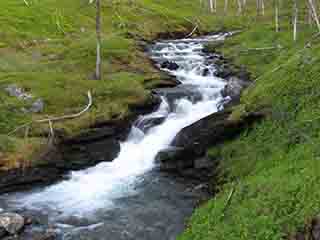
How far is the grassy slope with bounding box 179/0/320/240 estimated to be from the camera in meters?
15.4

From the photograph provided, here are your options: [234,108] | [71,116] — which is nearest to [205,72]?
[234,108]

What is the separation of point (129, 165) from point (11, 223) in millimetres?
8867

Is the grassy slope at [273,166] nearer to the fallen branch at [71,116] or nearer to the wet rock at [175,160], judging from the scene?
the wet rock at [175,160]

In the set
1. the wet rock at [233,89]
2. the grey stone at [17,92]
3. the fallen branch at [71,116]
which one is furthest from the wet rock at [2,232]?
the wet rock at [233,89]

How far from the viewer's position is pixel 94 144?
27.9 metres

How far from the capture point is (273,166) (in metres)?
20.2

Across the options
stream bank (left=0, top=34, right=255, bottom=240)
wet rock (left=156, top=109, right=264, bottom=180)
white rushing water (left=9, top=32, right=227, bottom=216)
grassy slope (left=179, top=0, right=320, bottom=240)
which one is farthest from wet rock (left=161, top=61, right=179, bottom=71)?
wet rock (left=156, top=109, right=264, bottom=180)

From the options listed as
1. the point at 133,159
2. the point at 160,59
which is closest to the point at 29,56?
the point at 160,59

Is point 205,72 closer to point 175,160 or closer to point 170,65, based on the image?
point 170,65

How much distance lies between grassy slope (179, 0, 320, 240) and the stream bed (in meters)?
1.98

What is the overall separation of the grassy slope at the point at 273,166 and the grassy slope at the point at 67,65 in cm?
753

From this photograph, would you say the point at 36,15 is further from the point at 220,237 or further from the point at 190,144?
the point at 220,237

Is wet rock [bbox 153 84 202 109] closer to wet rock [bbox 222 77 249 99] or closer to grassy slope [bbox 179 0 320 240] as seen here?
wet rock [bbox 222 77 249 99]

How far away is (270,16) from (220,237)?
67719 mm
